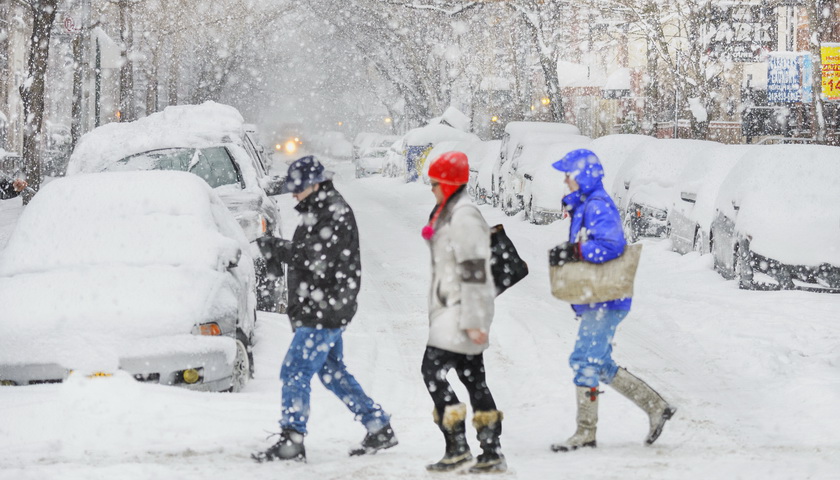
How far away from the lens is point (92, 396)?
652 centimetres

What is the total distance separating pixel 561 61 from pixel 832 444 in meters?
57.3

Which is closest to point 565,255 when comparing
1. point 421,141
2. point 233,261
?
point 233,261

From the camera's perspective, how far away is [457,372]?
5.55 m

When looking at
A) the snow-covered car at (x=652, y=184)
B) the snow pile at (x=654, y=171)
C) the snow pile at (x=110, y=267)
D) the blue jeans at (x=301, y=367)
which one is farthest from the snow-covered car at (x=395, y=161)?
the blue jeans at (x=301, y=367)

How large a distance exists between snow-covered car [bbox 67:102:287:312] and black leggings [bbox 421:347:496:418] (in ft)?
21.0

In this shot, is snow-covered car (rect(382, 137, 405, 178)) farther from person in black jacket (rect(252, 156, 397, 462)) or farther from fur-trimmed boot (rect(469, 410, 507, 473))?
fur-trimmed boot (rect(469, 410, 507, 473))

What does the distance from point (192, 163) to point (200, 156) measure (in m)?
0.23

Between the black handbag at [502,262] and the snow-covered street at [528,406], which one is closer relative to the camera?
the black handbag at [502,262]

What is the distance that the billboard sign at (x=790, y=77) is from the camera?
35.0 metres

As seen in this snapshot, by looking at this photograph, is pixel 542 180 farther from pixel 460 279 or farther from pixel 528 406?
pixel 460 279

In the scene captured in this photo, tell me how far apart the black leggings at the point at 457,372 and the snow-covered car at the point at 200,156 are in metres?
6.40

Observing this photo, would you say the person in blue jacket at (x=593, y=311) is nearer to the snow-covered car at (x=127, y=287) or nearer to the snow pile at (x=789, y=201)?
the snow-covered car at (x=127, y=287)

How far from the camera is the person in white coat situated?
5336 mm

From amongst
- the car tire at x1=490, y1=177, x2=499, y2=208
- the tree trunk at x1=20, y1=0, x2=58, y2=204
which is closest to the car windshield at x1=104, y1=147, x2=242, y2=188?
the tree trunk at x1=20, y1=0, x2=58, y2=204
